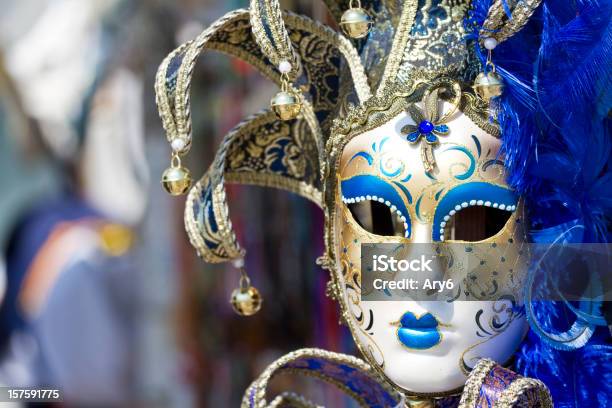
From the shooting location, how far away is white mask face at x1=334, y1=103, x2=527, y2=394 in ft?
5.07

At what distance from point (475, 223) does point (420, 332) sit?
20 cm

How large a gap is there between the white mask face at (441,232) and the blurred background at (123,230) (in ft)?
4.12

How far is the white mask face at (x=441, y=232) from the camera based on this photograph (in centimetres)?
154

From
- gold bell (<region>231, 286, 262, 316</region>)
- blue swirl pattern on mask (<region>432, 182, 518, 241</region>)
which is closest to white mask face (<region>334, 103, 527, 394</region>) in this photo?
blue swirl pattern on mask (<region>432, 182, 518, 241</region>)

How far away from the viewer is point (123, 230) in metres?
3.46

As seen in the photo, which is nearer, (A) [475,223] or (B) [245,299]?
(A) [475,223]

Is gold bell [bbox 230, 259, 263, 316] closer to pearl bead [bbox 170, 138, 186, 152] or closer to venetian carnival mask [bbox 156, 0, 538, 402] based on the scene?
venetian carnival mask [bbox 156, 0, 538, 402]

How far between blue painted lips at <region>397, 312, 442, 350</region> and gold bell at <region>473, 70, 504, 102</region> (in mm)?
349

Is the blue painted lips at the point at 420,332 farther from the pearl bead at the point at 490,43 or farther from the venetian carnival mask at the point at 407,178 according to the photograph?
the pearl bead at the point at 490,43

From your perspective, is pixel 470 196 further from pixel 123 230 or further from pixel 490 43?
pixel 123 230

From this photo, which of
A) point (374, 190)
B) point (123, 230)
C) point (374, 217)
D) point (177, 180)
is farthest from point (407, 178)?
point (123, 230)

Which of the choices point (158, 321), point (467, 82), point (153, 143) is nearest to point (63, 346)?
point (158, 321)

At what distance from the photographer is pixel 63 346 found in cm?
330

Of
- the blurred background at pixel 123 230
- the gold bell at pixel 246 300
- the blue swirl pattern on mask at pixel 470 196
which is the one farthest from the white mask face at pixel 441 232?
the blurred background at pixel 123 230
